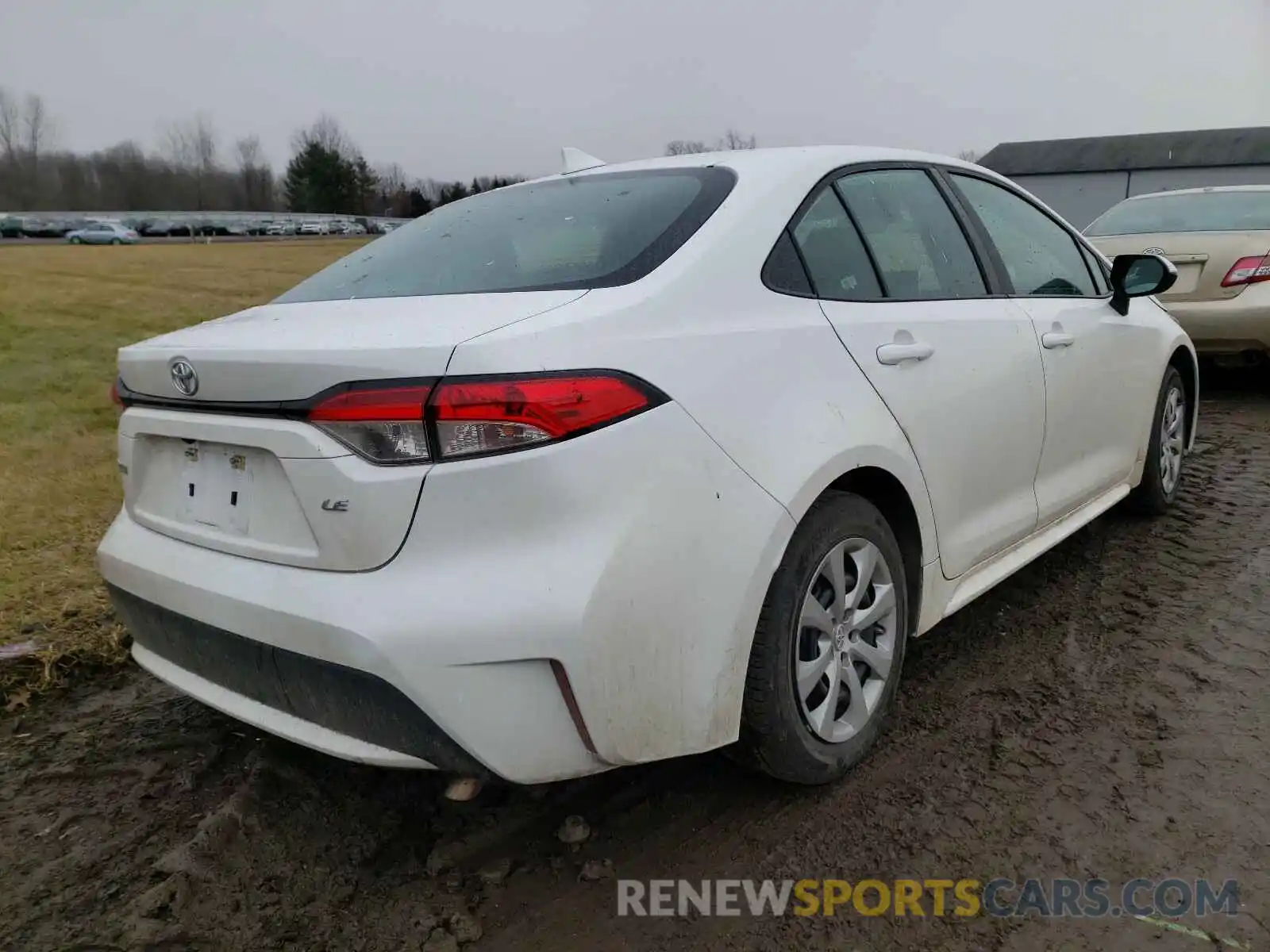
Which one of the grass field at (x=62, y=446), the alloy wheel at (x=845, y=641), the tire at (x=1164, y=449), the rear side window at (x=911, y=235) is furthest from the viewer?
the tire at (x=1164, y=449)

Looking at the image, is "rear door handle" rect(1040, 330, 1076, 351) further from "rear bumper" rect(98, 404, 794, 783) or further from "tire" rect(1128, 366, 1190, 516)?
"rear bumper" rect(98, 404, 794, 783)

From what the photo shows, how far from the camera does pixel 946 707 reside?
285cm

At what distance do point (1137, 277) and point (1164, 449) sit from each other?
97 centimetres

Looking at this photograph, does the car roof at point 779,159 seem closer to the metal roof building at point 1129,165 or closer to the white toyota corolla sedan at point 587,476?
the white toyota corolla sedan at point 587,476

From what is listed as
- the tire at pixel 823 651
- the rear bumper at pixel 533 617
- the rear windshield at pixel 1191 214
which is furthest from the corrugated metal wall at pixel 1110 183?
the rear bumper at pixel 533 617

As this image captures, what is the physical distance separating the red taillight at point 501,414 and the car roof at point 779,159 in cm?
109

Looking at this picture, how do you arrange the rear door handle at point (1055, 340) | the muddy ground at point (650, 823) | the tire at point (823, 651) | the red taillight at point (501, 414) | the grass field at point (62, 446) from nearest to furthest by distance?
the red taillight at point (501, 414)
the muddy ground at point (650, 823)
the tire at point (823, 651)
the rear door handle at point (1055, 340)
the grass field at point (62, 446)

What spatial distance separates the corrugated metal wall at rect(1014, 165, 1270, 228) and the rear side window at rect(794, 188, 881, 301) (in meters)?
45.7

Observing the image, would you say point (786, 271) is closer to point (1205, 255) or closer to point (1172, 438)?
point (1172, 438)

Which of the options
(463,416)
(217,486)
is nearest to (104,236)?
(217,486)

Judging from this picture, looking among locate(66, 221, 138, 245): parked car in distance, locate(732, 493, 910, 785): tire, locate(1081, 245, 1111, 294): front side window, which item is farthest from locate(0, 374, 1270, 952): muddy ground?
locate(66, 221, 138, 245): parked car in distance

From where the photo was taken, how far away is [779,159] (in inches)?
103

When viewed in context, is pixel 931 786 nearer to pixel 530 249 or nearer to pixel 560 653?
pixel 560 653

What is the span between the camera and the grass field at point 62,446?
3389mm
